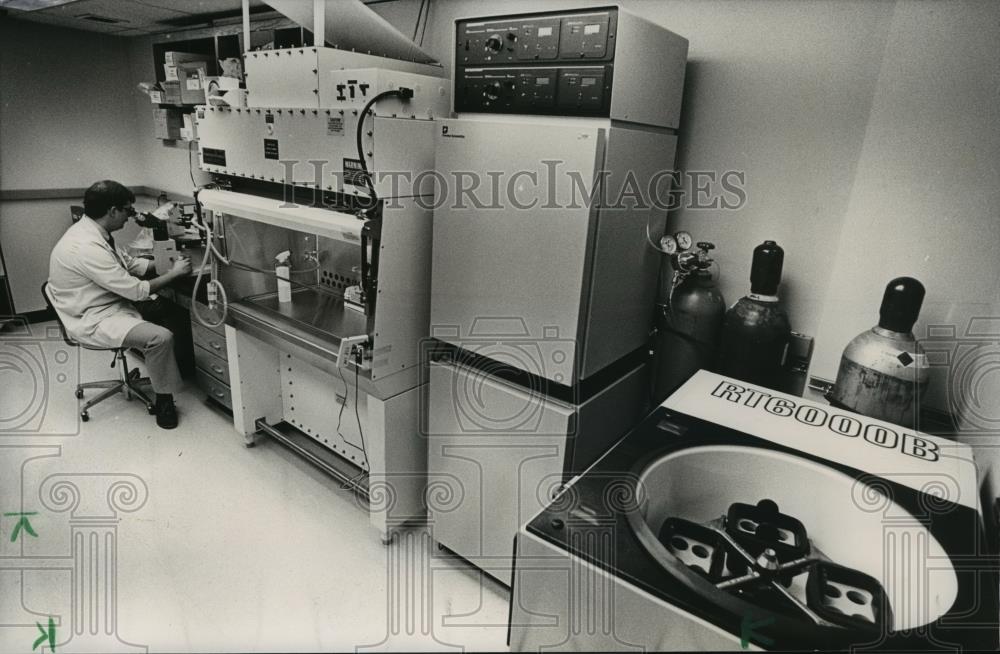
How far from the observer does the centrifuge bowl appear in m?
1.00

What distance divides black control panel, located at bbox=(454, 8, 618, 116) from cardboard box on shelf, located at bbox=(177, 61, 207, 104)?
254 cm

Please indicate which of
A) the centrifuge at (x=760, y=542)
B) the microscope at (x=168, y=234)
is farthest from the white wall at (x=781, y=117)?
the microscope at (x=168, y=234)

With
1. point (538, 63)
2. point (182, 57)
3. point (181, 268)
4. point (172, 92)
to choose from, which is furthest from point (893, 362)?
point (172, 92)

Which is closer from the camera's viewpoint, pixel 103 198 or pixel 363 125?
pixel 363 125

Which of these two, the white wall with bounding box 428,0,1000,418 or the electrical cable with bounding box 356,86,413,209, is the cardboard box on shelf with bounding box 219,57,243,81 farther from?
the white wall with bounding box 428,0,1000,418

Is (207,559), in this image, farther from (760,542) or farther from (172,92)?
(172,92)

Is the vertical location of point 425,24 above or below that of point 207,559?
above

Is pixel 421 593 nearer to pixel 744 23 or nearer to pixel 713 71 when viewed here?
pixel 713 71

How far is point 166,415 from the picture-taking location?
121 inches

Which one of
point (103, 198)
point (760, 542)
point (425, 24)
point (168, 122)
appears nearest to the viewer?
point (760, 542)

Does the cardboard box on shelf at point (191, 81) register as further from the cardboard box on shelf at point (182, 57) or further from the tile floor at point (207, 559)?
the tile floor at point (207, 559)

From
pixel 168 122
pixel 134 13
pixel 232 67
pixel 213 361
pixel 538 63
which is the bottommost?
pixel 213 361

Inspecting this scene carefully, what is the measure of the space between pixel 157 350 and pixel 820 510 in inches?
123

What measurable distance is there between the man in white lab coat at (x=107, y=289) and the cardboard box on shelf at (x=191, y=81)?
92 cm
